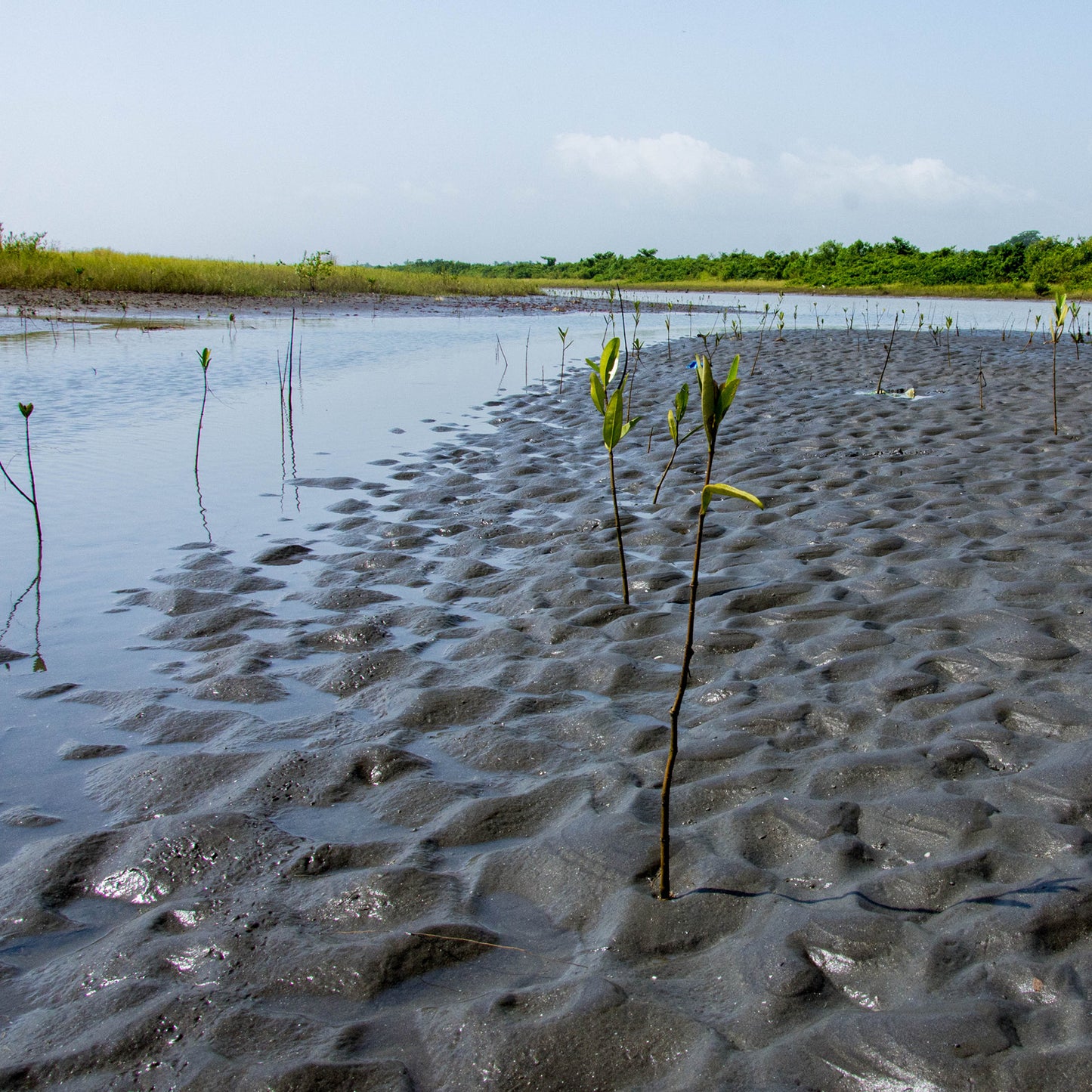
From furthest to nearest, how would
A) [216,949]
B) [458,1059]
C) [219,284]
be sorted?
1. [219,284]
2. [216,949]
3. [458,1059]

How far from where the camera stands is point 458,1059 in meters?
1.81

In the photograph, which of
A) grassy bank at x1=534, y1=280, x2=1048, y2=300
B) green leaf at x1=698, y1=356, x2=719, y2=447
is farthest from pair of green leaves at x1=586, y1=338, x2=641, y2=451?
grassy bank at x1=534, y1=280, x2=1048, y2=300

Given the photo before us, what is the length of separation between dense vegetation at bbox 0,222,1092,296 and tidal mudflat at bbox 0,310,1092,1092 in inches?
1081

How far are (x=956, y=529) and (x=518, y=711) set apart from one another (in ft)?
10.1

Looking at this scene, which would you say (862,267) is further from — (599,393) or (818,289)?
(599,393)

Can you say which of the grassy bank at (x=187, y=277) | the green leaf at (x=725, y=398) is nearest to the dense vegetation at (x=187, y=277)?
the grassy bank at (x=187, y=277)

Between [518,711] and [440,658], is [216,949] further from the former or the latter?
[440,658]

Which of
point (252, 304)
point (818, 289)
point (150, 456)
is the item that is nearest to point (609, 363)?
point (150, 456)

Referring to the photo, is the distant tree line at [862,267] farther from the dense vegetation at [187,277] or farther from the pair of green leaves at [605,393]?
the pair of green leaves at [605,393]

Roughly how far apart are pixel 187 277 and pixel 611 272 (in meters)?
45.8

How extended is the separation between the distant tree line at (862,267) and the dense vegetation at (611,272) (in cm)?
8

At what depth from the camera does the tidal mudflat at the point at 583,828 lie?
6.05 ft

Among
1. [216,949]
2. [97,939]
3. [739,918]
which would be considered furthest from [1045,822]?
[97,939]

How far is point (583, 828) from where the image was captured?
2.62 metres
